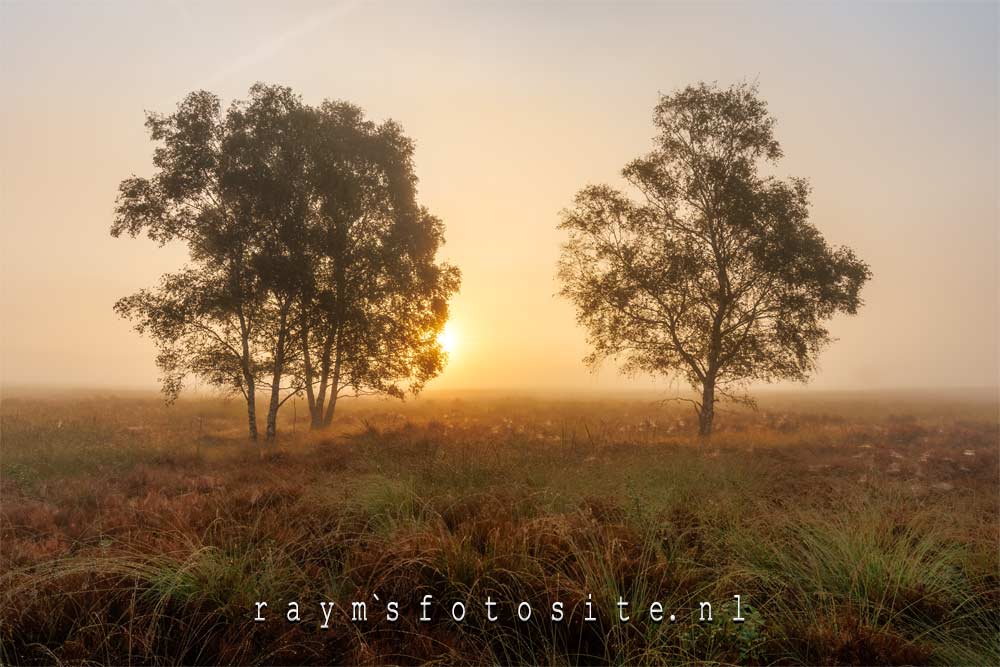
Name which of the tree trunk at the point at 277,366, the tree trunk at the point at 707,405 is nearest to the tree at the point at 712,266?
the tree trunk at the point at 707,405

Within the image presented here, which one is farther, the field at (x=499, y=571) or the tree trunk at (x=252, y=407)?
the tree trunk at (x=252, y=407)

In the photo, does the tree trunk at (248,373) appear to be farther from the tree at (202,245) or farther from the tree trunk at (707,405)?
the tree trunk at (707,405)

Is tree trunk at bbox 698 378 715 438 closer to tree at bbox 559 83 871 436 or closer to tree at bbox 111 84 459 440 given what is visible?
tree at bbox 559 83 871 436

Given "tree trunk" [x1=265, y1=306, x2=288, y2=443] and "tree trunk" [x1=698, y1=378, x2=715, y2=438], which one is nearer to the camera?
"tree trunk" [x1=265, y1=306, x2=288, y2=443]

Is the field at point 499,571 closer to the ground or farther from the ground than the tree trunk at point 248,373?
closer to the ground

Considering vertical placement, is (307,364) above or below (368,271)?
below

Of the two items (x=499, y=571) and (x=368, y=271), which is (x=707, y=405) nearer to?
(x=368, y=271)

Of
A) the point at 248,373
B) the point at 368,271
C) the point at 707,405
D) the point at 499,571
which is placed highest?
the point at 368,271

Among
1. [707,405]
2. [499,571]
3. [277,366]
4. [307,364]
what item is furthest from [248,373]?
[707,405]

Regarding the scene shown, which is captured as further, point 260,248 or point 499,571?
point 260,248

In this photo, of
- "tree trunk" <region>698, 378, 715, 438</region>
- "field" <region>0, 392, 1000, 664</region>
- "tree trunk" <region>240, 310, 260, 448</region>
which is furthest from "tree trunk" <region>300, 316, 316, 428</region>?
"tree trunk" <region>698, 378, 715, 438</region>

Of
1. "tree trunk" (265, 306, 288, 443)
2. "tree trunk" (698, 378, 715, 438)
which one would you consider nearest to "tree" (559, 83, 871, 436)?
"tree trunk" (698, 378, 715, 438)

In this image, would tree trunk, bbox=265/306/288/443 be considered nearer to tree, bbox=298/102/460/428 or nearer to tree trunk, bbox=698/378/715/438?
tree, bbox=298/102/460/428

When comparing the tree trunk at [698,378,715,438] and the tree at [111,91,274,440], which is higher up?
the tree at [111,91,274,440]
